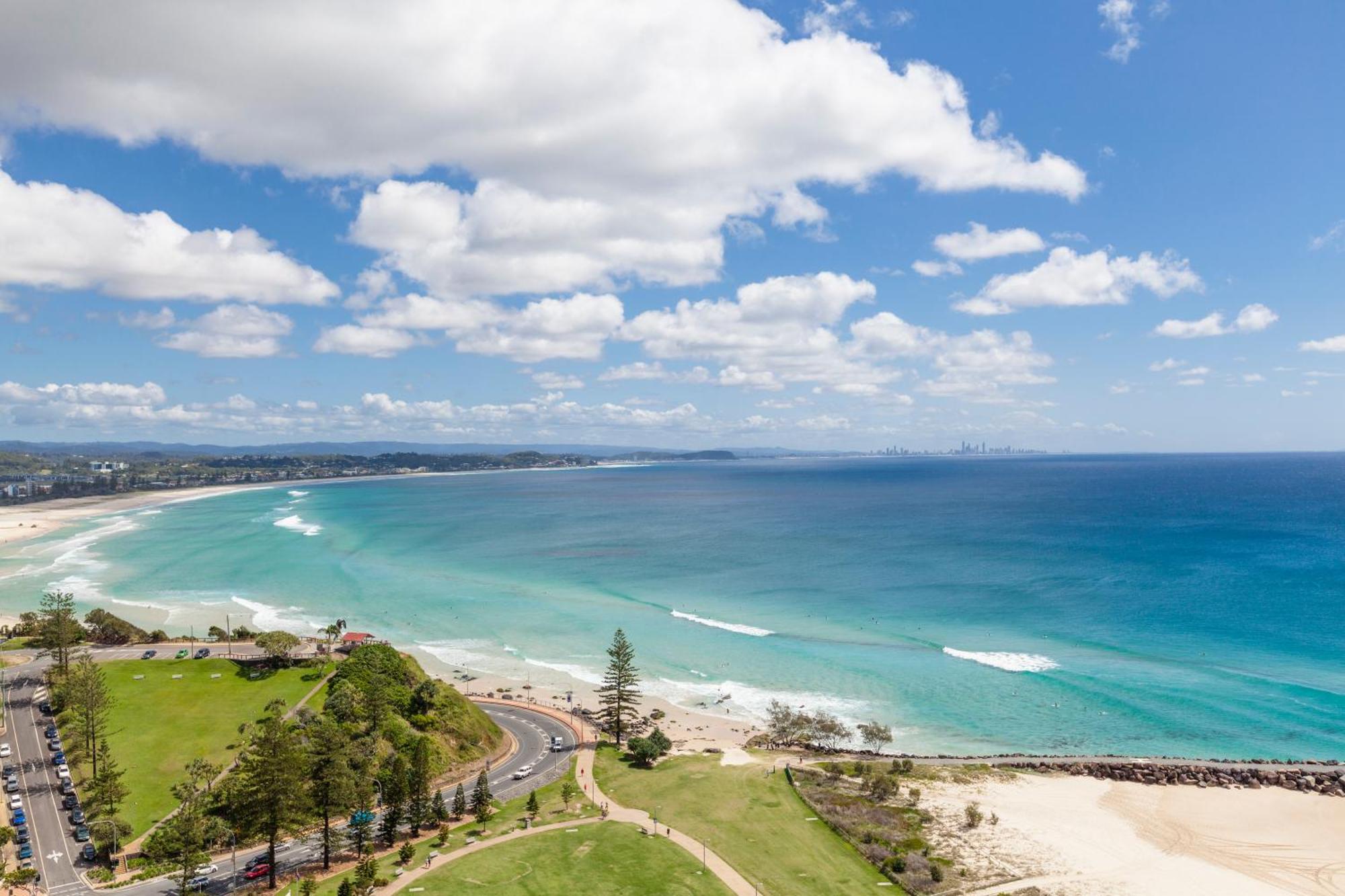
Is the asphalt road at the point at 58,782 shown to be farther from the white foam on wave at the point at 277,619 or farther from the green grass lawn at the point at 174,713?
the white foam on wave at the point at 277,619

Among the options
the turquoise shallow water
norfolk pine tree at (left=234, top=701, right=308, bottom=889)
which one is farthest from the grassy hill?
the turquoise shallow water

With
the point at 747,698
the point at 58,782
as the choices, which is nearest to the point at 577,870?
the point at 58,782

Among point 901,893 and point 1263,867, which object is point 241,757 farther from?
point 1263,867

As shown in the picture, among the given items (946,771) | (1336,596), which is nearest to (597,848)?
(946,771)

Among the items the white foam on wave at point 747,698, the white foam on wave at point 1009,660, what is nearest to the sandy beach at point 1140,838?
the white foam on wave at point 747,698

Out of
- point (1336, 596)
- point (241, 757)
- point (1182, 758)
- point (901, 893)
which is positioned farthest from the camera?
point (1336, 596)

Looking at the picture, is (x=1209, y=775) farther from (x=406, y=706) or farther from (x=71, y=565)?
(x=71, y=565)

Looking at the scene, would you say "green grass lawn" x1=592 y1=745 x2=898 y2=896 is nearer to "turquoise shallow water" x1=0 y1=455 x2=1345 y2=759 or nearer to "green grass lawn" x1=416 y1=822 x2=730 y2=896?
"green grass lawn" x1=416 y1=822 x2=730 y2=896
